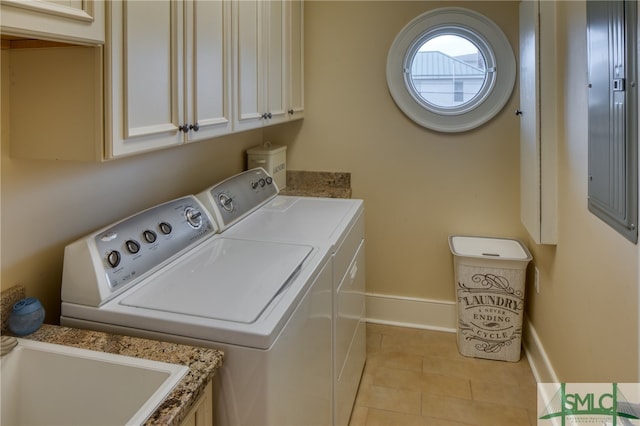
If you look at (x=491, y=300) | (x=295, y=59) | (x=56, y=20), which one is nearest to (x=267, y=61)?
(x=295, y=59)

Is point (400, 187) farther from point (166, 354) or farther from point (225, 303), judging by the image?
point (166, 354)

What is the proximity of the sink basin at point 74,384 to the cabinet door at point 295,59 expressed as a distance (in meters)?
1.80

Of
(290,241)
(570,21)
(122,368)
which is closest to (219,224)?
(290,241)

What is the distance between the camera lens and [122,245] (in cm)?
133

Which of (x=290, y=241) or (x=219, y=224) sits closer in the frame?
(x=290, y=241)

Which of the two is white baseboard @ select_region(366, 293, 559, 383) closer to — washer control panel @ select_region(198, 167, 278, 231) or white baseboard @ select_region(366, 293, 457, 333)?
white baseboard @ select_region(366, 293, 457, 333)

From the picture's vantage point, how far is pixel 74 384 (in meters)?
1.01

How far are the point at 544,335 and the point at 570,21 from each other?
1507mm

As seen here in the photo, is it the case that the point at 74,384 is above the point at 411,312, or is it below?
above

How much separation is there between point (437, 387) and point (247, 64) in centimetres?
184

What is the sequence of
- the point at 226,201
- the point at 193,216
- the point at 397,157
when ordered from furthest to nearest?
the point at 397,157
the point at 226,201
the point at 193,216

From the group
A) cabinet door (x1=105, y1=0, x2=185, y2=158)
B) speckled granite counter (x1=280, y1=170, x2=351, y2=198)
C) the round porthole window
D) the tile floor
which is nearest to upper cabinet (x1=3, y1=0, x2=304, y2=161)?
cabinet door (x1=105, y1=0, x2=185, y2=158)

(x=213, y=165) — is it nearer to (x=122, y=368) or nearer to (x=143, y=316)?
(x=143, y=316)

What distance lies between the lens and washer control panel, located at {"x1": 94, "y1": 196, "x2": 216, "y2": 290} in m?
1.27
